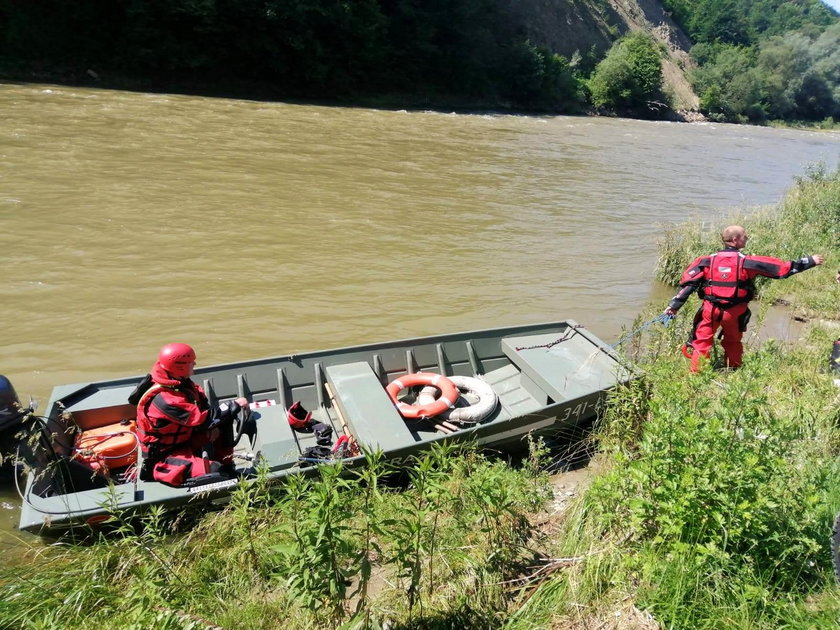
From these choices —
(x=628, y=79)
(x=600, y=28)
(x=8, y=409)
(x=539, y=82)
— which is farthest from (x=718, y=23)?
Answer: (x=8, y=409)

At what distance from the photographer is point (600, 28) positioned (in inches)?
2291

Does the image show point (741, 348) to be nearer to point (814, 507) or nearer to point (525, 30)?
point (814, 507)

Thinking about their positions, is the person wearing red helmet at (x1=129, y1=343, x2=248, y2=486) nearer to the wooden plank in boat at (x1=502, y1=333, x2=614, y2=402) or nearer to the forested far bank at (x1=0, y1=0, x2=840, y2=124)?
the wooden plank in boat at (x1=502, y1=333, x2=614, y2=402)

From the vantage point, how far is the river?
814 cm

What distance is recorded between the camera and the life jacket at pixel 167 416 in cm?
461

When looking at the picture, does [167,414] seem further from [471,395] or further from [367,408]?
[471,395]

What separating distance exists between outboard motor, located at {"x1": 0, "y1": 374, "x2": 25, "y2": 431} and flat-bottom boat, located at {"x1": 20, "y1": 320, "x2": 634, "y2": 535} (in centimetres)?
23

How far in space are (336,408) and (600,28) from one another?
205 ft

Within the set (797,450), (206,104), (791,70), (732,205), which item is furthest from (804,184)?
(791,70)

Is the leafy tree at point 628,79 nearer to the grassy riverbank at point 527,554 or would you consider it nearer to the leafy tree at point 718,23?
the leafy tree at point 718,23

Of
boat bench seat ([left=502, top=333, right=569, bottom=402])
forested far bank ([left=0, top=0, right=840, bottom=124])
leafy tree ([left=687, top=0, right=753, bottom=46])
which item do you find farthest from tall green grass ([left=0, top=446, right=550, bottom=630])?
leafy tree ([left=687, top=0, right=753, bottom=46])

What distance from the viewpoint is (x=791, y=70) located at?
61.4 m

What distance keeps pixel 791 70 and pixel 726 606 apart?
7401 cm

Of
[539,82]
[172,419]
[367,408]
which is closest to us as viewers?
[172,419]
